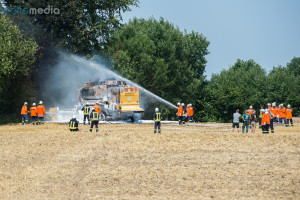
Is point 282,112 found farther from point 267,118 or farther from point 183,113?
point 267,118

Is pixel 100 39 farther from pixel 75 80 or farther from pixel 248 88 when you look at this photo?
pixel 248 88

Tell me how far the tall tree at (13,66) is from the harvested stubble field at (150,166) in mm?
13473

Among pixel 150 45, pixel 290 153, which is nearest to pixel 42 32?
pixel 150 45

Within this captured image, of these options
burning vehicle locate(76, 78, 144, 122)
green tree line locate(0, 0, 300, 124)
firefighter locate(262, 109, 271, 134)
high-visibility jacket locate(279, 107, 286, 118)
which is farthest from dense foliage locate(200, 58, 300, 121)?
firefighter locate(262, 109, 271, 134)

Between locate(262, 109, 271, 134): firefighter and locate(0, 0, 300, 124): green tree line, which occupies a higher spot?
locate(0, 0, 300, 124): green tree line

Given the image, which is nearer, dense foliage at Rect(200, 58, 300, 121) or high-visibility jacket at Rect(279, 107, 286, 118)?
high-visibility jacket at Rect(279, 107, 286, 118)

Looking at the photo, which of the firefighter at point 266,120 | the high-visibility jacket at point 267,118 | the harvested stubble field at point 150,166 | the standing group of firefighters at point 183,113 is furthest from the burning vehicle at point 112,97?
the high-visibility jacket at point 267,118

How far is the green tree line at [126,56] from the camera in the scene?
4062 cm

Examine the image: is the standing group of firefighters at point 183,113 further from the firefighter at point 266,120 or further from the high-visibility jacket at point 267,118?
the high-visibility jacket at point 267,118

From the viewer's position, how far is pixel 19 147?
74.8 ft

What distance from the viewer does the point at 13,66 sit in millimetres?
37875

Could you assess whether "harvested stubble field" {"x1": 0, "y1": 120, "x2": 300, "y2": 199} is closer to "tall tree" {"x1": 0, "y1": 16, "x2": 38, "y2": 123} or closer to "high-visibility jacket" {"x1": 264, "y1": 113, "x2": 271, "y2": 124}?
"high-visibility jacket" {"x1": 264, "y1": 113, "x2": 271, "y2": 124}

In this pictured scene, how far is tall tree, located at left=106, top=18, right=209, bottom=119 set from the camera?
54.0 m

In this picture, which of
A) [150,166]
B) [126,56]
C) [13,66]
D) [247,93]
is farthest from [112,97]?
[247,93]
